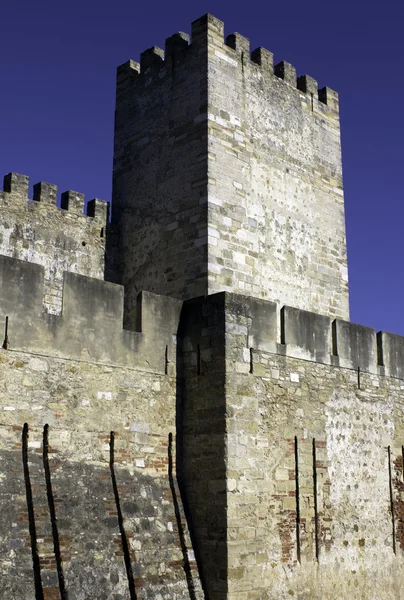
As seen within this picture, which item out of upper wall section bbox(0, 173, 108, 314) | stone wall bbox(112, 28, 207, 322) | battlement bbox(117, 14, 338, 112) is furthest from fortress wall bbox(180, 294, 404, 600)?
battlement bbox(117, 14, 338, 112)

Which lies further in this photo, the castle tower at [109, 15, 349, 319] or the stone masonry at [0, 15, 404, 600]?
the castle tower at [109, 15, 349, 319]

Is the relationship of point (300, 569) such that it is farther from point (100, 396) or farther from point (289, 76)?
point (289, 76)

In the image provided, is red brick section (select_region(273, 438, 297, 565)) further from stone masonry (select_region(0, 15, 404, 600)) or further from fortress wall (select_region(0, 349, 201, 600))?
fortress wall (select_region(0, 349, 201, 600))

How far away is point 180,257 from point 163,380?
3884 mm

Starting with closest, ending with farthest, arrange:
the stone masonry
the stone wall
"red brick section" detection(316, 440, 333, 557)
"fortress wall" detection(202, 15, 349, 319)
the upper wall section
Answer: the stone masonry → "red brick section" detection(316, 440, 333, 557) → the stone wall → "fortress wall" detection(202, 15, 349, 319) → the upper wall section

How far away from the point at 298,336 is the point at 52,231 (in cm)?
561

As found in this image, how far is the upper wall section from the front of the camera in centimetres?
1465

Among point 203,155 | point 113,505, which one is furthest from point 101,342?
point 203,155

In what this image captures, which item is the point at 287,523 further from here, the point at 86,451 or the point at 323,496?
the point at 86,451

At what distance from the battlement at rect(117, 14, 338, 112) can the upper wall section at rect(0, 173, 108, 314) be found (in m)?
3.03

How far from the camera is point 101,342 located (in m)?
10.4

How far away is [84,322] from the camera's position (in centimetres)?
1028

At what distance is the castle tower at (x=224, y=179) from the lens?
1445cm

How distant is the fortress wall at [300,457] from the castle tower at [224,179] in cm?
244
